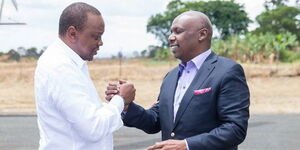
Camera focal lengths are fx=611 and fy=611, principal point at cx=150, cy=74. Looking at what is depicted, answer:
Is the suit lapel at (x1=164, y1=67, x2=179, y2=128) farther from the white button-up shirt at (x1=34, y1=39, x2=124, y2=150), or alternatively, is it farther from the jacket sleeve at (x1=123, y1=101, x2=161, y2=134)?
the white button-up shirt at (x1=34, y1=39, x2=124, y2=150)

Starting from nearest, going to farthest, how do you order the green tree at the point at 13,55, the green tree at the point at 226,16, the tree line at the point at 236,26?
the tree line at the point at 236,26 < the green tree at the point at 13,55 < the green tree at the point at 226,16

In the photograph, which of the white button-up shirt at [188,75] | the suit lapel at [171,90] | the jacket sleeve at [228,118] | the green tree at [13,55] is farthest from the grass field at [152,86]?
the green tree at [13,55]

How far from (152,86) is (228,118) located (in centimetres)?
2762

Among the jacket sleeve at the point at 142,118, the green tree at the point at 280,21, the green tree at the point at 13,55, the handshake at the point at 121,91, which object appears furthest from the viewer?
the green tree at the point at 280,21

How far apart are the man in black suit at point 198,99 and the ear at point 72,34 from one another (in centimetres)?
28

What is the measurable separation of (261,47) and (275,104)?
62.7 ft

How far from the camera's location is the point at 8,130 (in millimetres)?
12977

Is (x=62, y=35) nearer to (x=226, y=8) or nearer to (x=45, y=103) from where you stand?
(x=45, y=103)

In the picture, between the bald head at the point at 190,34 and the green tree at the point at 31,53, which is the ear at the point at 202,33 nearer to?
the bald head at the point at 190,34

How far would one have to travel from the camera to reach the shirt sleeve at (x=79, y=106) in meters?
2.47

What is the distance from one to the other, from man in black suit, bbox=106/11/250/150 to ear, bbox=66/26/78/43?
11.0 inches

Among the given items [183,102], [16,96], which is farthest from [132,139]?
[16,96]

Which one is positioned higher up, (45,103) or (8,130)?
(45,103)

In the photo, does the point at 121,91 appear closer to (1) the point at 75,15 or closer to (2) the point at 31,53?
(1) the point at 75,15
